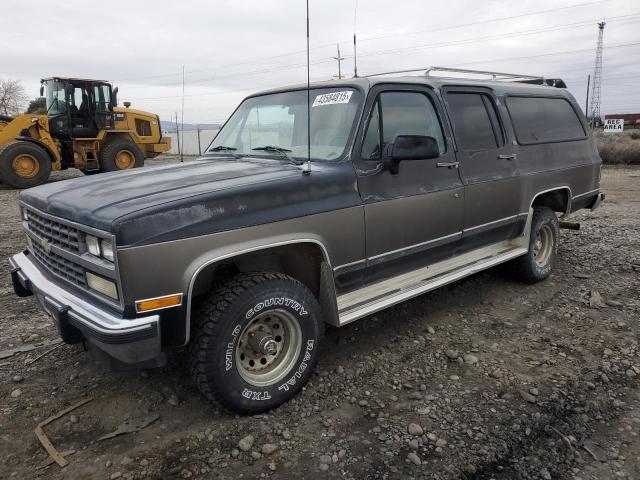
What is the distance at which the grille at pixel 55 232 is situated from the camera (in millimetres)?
2850

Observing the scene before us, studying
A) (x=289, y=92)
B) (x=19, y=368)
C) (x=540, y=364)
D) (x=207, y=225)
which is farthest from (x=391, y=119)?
(x=19, y=368)

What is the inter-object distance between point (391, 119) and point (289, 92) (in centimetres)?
98

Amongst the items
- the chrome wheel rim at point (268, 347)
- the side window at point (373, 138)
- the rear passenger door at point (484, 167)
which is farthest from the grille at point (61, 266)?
the rear passenger door at point (484, 167)

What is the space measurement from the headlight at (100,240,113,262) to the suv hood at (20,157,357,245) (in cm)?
9

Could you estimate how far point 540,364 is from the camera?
3672 millimetres

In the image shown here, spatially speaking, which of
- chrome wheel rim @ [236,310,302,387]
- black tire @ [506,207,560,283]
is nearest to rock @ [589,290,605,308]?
black tire @ [506,207,560,283]

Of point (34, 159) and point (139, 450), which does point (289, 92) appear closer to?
point (139, 450)

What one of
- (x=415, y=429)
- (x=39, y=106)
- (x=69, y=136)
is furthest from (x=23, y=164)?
(x=39, y=106)

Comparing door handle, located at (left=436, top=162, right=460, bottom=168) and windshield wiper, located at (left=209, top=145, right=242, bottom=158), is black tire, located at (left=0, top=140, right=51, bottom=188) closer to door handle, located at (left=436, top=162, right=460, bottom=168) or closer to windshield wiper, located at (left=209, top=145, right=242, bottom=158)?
windshield wiper, located at (left=209, top=145, right=242, bottom=158)

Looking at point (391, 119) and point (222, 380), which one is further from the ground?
point (391, 119)

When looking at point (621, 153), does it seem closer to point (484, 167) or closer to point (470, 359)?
point (484, 167)

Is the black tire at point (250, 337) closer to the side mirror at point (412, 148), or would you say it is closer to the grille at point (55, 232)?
the grille at point (55, 232)

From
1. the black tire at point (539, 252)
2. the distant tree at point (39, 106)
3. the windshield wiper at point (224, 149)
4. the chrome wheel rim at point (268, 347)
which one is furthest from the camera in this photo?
the distant tree at point (39, 106)

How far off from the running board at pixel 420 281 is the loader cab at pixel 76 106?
12993 mm
